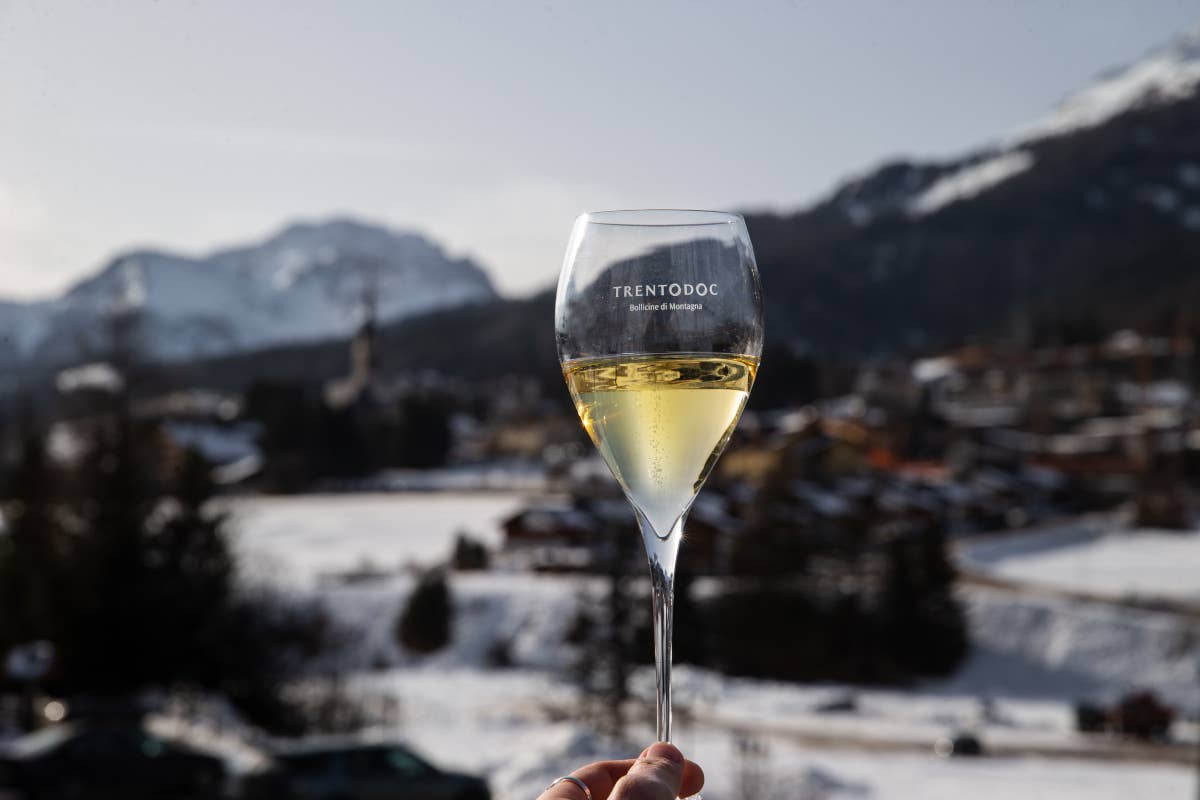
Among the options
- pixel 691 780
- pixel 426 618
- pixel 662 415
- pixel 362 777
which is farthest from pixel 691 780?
pixel 426 618

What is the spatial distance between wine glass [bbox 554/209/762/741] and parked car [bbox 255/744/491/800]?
11.0 metres

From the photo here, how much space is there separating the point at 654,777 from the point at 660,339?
14.4 inches

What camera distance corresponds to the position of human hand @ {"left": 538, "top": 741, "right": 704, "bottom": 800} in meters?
0.98

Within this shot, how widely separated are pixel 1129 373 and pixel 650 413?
8506cm

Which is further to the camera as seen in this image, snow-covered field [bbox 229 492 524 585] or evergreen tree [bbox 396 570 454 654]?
snow-covered field [bbox 229 492 524 585]

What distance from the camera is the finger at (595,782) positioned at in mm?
1033

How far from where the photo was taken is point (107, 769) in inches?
467

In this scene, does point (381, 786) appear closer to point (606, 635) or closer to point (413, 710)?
point (606, 635)

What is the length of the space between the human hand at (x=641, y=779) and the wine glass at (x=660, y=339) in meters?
0.17

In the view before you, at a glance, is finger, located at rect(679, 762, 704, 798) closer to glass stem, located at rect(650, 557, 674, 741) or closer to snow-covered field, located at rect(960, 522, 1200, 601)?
glass stem, located at rect(650, 557, 674, 741)

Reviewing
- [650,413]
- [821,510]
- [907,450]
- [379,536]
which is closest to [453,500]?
[379,536]

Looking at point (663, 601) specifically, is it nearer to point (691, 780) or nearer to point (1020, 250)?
point (691, 780)

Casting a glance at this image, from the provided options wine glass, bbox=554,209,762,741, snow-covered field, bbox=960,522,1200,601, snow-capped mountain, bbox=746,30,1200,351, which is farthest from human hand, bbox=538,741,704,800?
snow-capped mountain, bbox=746,30,1200,351

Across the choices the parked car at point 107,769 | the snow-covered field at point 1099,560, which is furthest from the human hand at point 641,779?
the snow-covered field at point 1099,560
